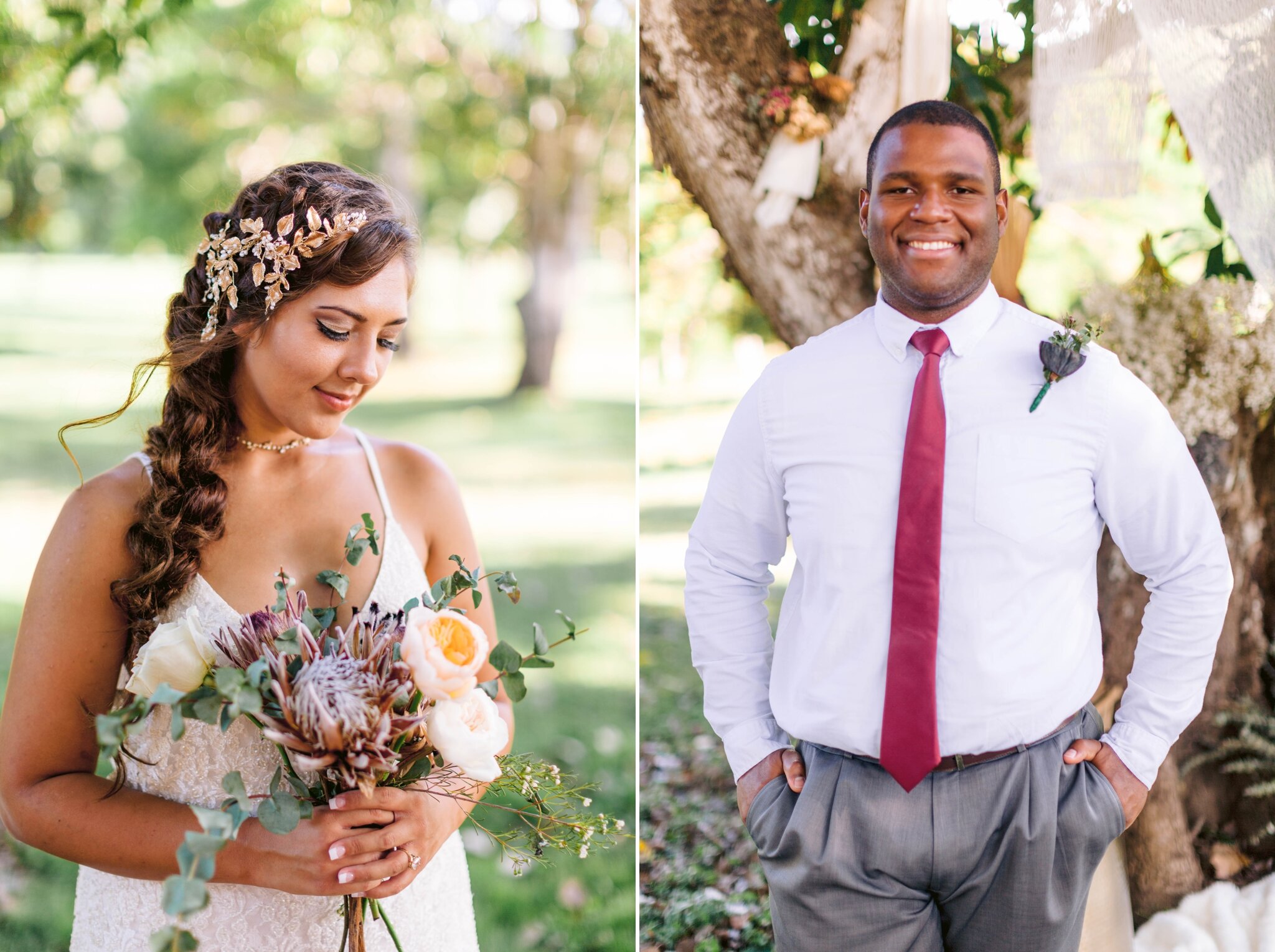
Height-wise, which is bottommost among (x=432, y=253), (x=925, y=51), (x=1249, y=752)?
(x=1249, y=752)

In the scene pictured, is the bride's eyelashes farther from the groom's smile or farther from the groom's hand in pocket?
the groom's hand in pocket

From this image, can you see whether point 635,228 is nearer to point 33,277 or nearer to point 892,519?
point 892,519

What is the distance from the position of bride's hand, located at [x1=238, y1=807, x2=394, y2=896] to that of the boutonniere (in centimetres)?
141

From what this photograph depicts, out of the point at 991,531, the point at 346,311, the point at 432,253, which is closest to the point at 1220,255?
the point at 991,531

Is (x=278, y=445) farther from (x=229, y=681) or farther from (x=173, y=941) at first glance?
(x=173, y=941)

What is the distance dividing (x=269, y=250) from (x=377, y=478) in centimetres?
54

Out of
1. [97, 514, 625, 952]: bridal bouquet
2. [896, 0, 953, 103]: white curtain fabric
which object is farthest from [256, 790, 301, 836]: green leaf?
[896, 0, 953, 103]: white curtain fabric

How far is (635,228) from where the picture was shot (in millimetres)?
3064

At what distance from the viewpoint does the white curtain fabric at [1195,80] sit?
249 cm

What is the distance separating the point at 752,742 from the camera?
238cm

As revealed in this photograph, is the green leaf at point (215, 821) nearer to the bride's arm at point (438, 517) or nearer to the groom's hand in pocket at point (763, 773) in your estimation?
the bride's arm at point (438, 517)

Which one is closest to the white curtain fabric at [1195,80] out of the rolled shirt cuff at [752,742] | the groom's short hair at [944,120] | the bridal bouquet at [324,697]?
the groom's short hair at [944,120]

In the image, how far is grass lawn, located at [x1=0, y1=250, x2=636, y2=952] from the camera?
13.1 ft

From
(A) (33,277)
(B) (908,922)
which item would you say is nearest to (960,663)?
(B) (908,922)
